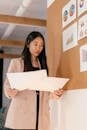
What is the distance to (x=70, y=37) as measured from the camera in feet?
6.31

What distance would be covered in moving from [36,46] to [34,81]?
316mm

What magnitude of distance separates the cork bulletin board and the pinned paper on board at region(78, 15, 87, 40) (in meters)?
0.01

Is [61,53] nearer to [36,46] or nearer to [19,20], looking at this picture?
[36,46]

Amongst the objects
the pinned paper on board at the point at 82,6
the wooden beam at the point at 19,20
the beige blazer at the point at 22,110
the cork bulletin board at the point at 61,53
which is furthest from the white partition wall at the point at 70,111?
the wooden beam at the point at 19,20

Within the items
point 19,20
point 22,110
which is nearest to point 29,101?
point 22,110

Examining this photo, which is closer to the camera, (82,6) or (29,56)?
(82,6)

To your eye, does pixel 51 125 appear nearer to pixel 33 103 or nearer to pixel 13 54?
pixel 33 103

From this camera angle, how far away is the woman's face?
6.43 feet

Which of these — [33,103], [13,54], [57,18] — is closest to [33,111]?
[33,103]

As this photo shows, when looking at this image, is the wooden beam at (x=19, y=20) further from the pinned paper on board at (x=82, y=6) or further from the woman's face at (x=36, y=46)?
the pinned paper on board at (x=82, y=6)

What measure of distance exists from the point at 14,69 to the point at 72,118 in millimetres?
514

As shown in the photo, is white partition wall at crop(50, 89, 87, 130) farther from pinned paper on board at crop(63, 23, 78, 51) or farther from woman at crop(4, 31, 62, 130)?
pinned paper on board at crop(63, 23, 78, 51)

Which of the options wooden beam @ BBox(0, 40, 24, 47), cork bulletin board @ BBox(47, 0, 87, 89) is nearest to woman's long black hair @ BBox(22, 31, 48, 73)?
cork bulletin board @ BBox(47, 0, 87, 89)

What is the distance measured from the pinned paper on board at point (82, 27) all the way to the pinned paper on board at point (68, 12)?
0.42 feet
